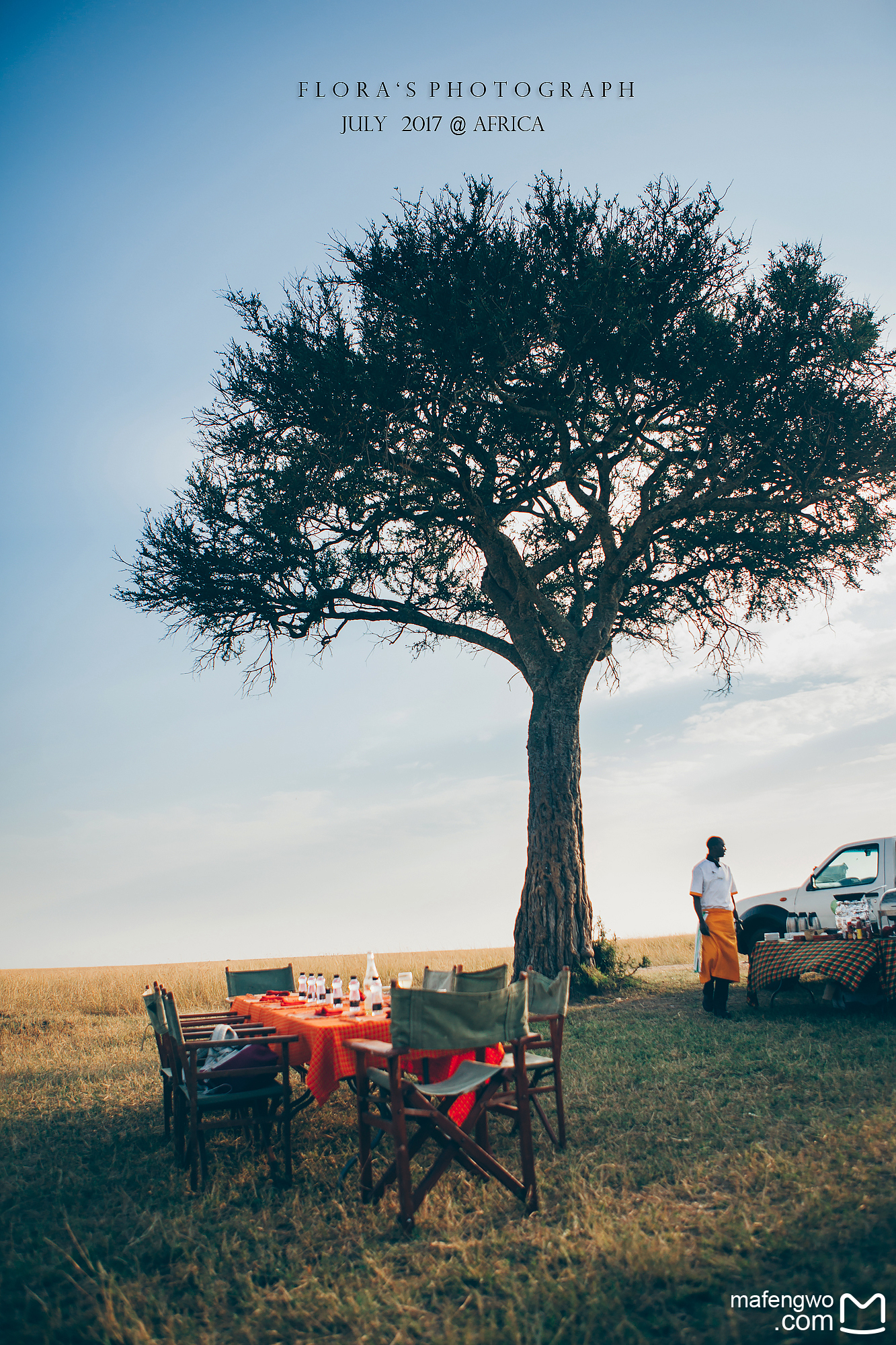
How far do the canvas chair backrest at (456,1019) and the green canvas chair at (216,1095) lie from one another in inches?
40.9

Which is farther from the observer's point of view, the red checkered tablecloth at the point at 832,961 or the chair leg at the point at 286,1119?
the red checkered tablecloth at the point at 832,961

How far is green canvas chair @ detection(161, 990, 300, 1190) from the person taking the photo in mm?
4865

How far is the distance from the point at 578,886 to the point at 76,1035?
738cm

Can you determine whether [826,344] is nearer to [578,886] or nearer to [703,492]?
[703,492]

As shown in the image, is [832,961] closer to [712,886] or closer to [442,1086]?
[712,886]

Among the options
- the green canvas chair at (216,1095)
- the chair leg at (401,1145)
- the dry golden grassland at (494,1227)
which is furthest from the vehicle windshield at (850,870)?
the chair leg at (401,1145)

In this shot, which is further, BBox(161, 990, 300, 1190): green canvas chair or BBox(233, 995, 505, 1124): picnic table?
BBox(233, 995, 505, 1124): picnic table

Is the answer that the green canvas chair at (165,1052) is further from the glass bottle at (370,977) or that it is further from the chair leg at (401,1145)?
the chair leg at (401,1145)

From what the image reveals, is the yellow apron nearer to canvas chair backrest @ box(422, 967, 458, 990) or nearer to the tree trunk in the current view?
the tree trunk

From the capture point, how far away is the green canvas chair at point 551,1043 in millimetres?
5312

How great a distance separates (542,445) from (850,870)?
307 inches

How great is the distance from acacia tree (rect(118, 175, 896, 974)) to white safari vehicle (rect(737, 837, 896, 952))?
8.37 feet

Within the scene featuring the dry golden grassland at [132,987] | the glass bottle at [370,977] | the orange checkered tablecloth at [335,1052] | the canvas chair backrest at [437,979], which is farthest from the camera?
the dry golden grassland at [132,987]

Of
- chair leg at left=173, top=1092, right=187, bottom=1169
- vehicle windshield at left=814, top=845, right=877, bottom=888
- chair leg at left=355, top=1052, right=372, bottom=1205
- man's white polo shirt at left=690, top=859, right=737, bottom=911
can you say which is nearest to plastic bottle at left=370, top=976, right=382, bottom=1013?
chair leg at left=355, top=1052, right=372, bottom=1205
